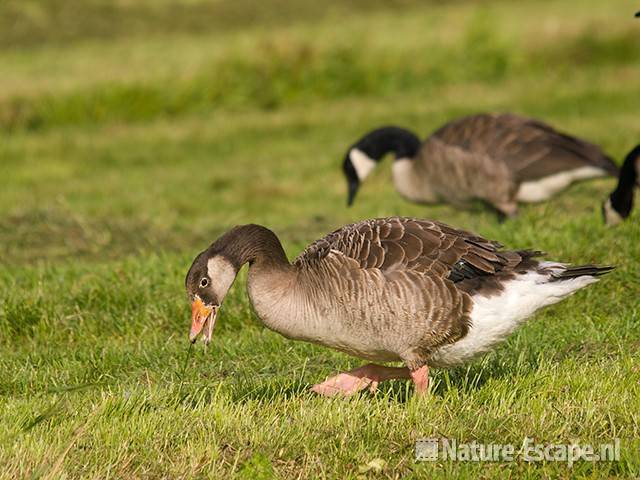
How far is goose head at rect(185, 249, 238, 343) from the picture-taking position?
6.43 m

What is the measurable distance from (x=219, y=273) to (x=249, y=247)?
0.86 ft

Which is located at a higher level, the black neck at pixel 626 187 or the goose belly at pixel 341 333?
the goose belly at pixel 341 333

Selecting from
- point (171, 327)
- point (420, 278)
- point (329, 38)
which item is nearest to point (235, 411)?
point (420, 278)

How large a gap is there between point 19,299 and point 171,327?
132 cm

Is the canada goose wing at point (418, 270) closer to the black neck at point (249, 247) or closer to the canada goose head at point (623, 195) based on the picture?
the black neck at point (249, 247)

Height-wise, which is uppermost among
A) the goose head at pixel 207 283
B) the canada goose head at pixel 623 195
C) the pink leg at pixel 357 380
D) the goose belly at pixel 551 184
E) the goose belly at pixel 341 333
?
the goose head at pixel 207 283

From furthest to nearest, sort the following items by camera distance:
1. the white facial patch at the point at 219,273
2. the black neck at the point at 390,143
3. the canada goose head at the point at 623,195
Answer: the black neck at the point at 390,143
the canada goose head at the point at 623,195
the white facial patch at the point at 219,273

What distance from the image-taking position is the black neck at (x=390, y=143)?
44.1 ft

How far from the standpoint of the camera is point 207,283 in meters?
6.45

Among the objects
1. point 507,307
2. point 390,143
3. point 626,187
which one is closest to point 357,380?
point 507,307

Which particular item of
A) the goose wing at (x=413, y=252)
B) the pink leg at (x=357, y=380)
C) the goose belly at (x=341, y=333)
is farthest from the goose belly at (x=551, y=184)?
the goose belly at (x=341, y=333)

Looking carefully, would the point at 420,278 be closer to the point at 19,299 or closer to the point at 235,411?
the point at 235,411

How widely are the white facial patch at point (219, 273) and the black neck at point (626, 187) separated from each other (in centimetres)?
543

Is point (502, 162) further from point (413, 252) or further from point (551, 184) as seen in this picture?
point (413, 252)
